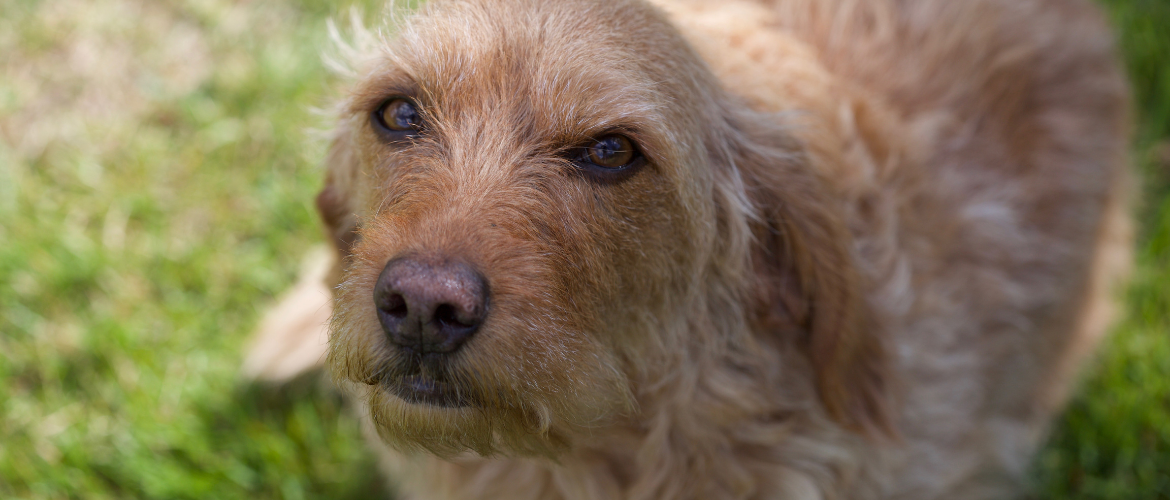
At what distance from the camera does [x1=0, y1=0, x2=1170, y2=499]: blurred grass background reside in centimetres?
349

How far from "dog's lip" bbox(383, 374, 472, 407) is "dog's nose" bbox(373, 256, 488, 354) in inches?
4.5

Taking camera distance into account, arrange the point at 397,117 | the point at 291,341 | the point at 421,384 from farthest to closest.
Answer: the point at 291,341
the point at 397,117
the point at 421,384

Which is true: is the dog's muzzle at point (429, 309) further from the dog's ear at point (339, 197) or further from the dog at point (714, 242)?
the dog's ear at point (339, 197)

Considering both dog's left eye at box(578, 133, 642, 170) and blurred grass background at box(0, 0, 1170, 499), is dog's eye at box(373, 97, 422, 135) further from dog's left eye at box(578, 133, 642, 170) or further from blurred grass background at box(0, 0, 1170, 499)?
blurred grass background at box(0, 0, 1170, 499)

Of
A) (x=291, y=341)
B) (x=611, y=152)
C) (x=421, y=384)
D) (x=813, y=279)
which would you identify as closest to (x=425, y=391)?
(x=421, y=384)

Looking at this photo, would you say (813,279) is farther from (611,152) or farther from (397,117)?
(397,117)

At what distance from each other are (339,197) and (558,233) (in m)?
0.98

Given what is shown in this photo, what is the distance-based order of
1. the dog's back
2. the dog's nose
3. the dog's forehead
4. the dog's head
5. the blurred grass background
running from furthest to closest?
the blurred grass background
the dog's back
the dog's forehead
the dog's head
the dog's nose

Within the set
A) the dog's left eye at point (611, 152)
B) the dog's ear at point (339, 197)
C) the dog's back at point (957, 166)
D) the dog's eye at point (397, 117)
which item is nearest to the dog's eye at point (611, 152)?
the dog's left eye at point (611, 152)

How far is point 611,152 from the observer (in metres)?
2.10

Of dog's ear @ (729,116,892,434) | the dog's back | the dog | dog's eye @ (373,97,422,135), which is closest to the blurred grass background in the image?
the dog

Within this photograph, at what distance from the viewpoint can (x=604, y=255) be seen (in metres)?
2.10

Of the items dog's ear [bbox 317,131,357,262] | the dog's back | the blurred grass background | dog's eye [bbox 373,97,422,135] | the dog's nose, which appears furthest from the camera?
the blurred grass background

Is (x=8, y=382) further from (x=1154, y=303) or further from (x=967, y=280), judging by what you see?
(x=1154, y=303)
